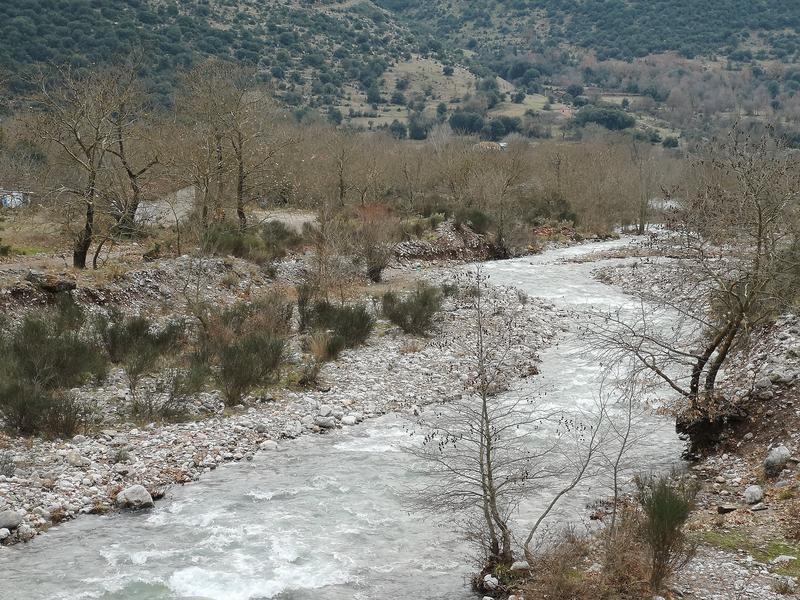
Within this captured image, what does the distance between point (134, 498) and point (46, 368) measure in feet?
15.6

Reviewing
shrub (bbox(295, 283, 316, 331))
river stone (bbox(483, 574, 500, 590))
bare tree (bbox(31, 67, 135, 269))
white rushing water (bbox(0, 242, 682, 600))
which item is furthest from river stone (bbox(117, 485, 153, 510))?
bare tree (bbox(31, 67, 135, 269))

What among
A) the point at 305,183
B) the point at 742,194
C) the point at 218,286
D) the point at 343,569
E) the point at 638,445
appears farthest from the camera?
the point at 305,183

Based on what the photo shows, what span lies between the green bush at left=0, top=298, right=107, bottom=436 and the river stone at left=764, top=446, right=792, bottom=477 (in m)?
10.9

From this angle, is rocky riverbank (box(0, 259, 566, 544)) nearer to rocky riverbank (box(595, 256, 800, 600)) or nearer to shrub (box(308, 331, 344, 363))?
shrub (box(308, 331, 344, 363))

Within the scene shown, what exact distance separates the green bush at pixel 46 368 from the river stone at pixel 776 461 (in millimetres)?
10913

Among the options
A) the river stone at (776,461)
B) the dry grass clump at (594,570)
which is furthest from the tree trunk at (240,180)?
the dry grass clump at (594,570)

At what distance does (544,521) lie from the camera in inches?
391

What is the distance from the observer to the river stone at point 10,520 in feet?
30.8

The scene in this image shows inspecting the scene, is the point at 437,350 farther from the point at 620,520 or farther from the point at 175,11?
the point at 175,11

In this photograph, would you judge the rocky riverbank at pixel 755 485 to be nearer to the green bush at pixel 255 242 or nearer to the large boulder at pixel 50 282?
the large boulder at pixel 50 282

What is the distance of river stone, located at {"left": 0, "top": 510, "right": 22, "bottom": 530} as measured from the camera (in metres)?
9.39

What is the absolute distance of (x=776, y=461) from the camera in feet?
32.9

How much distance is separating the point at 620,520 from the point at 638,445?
3471mm

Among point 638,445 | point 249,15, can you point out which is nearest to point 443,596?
point 638,445
